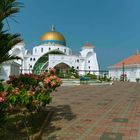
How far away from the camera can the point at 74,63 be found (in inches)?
3110

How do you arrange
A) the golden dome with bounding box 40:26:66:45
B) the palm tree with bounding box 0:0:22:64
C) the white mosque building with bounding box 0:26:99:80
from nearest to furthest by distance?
the palm tree with bounding box 0:0:22:64 → the white mosque building with bounding box 0:26:99:80 → the golden dome with bounding box 40:26:66:45

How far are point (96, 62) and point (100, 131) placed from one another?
7849 centimetres

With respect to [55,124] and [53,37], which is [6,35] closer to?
[55,124]

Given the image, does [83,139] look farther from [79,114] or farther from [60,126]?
[79,114]

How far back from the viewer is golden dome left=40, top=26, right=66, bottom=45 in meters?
83.8

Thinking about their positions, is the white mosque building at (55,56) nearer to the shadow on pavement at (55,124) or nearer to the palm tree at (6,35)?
the shadow on pavement at (55,124)

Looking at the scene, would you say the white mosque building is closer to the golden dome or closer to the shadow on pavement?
the golden dome

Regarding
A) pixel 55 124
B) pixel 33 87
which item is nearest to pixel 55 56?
pixel 33 87

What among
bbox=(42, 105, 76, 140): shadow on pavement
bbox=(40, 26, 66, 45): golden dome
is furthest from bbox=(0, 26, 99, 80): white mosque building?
bbox=(42, 105, 76, 140): shadow on pavement

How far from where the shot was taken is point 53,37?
8388 centimetres

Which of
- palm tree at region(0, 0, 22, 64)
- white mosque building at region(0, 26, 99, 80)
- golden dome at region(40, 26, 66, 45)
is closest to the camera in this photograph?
palm tree at region(0, 0, 22, 64)

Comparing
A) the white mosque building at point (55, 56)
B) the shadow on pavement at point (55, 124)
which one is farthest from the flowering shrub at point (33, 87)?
the white mosque building at point (55, 56)

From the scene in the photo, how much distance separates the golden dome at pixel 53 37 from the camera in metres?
83.8

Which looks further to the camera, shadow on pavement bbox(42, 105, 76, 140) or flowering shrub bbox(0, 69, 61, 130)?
flowering shrub bbox(0, 69, 61, 130)
